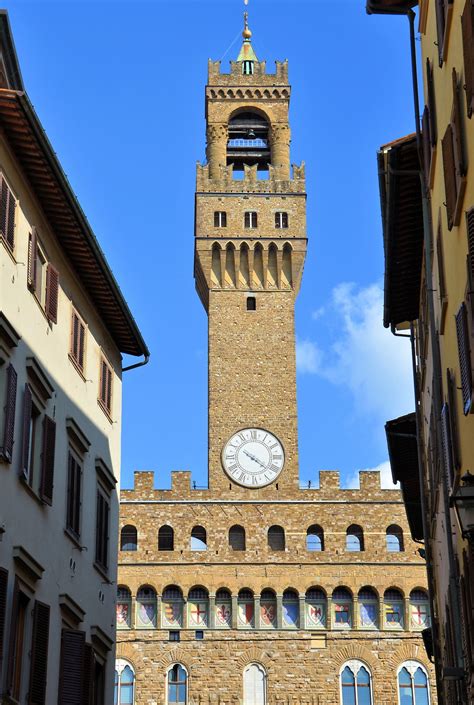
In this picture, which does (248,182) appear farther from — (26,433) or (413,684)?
(26,433)

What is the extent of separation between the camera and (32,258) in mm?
17438

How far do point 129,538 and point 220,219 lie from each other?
1263 cm

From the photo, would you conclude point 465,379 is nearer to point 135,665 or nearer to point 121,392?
point 121,392

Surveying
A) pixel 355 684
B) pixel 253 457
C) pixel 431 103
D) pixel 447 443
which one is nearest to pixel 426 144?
pixel 431 103

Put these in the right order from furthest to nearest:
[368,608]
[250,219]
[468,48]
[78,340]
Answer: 1. [250,219]
2. [368,608]
3. [78,340]
4. [468,48]

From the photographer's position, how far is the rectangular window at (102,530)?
20766 mm

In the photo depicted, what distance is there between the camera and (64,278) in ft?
64.5

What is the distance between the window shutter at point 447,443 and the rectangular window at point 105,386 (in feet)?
24.4

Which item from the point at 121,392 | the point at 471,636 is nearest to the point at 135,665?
the point at 121,392

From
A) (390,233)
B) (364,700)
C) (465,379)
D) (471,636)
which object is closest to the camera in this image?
(465,379)

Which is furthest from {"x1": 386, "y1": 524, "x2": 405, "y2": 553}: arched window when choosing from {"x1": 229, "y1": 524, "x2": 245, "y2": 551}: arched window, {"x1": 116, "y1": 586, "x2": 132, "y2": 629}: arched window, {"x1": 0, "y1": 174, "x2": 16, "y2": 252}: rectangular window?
{"x1": 0, "y1": 174, "x2": 16, "y2": 252}: rectangular window

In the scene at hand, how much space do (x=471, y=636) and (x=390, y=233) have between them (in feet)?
22.1

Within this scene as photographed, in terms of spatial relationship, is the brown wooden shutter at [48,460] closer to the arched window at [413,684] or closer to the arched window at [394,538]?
the arched window at [413,684]

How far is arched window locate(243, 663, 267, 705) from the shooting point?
41.6 metres
